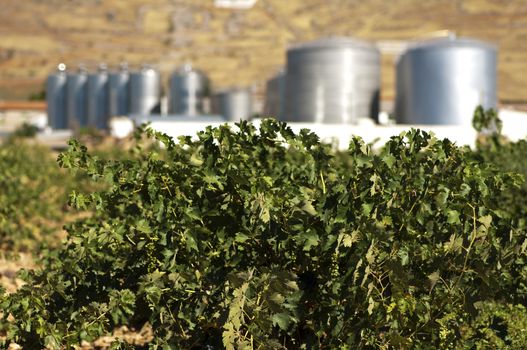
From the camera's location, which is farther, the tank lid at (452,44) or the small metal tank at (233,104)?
the small metal tank at (233,104)

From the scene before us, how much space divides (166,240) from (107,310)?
0.43m

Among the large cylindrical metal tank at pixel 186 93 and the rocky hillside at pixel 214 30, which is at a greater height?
the rocky hillside at pixel 214 30

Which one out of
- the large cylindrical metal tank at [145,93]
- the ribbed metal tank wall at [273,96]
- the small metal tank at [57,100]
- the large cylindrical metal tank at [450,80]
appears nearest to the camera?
the large cylindrical metal tank at [450,80]

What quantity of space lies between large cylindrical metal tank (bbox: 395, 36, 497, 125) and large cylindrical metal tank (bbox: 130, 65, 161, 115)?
56.3ft

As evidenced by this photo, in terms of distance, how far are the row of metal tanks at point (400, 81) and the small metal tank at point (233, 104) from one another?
10.3 meters

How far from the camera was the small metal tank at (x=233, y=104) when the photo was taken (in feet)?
121

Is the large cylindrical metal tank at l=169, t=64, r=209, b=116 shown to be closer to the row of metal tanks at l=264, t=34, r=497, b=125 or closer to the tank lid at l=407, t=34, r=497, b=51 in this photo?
the row of metal tanks at l=264, t=34, r=497, b=125

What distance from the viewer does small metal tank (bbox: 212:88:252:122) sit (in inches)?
1453

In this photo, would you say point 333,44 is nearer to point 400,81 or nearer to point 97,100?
point 400,81

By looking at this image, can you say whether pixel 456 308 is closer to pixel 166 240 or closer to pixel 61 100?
pixel 166 240

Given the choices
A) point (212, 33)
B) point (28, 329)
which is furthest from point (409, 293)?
point (212, 33)

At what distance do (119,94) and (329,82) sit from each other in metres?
18.1

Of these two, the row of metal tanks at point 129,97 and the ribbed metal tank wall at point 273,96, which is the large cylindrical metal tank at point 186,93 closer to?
the row of metal tanks at point 129,97

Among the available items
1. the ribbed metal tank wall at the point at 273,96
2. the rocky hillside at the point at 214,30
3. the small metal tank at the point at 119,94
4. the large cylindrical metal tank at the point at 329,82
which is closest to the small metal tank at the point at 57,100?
the small metal tank at the point at 119,94
